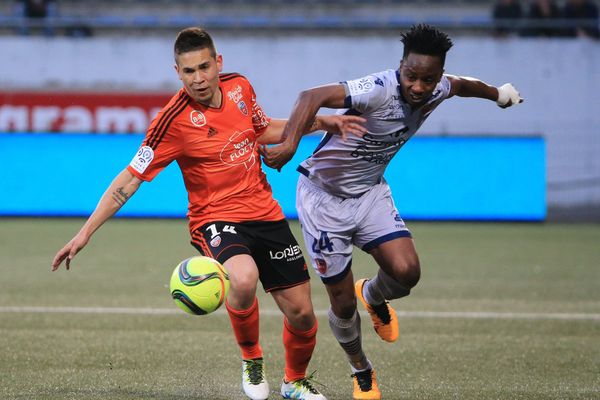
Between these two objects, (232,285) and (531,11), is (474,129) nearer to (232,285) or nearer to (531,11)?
(531,11)

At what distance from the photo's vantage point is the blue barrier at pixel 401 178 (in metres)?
18.1

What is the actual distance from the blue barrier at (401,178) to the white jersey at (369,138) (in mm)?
11751

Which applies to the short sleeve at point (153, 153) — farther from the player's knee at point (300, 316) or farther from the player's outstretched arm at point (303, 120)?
the player's knee at point (300, 316)

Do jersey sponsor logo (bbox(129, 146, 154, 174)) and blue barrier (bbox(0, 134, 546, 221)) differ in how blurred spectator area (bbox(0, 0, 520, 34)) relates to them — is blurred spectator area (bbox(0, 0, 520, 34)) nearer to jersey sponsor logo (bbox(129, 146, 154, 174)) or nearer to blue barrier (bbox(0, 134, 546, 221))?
blue barrier (bbox(0, 134, 546, 221))

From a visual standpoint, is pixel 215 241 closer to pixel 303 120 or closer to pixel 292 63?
pixel 303 120

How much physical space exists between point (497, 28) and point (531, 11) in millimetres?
808

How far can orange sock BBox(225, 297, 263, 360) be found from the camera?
18.1 ft

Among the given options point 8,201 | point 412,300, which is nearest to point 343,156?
point 412,300

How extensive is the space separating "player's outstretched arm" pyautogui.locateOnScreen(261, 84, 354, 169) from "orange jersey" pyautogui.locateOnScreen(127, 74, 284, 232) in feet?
1.03

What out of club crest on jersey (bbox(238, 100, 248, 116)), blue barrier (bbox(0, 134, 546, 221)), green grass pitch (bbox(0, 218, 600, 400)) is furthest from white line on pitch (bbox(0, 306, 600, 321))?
blue barrier (bbox(0, 134, 546, 221))

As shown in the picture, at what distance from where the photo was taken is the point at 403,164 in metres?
18.1

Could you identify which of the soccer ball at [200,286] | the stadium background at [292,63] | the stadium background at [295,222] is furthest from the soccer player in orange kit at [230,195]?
the stadium background at [292,63]

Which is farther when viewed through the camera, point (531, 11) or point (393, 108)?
point (531, 11)

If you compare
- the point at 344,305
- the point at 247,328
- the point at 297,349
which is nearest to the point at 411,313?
the point at 344,305
